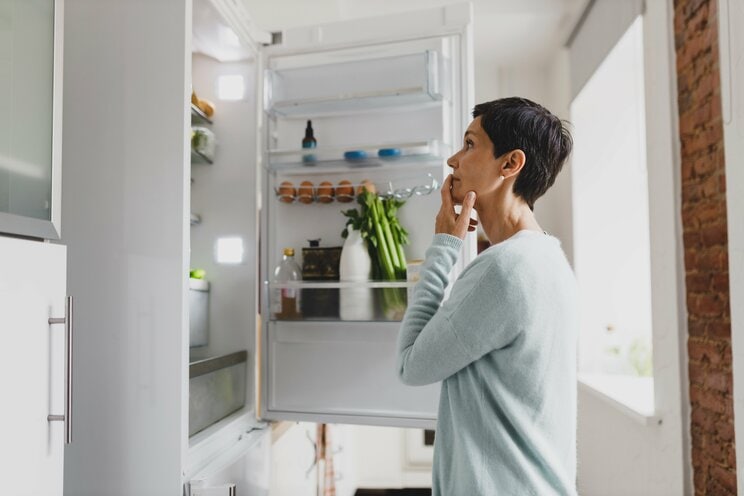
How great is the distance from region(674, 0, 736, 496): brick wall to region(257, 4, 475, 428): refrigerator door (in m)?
0.66

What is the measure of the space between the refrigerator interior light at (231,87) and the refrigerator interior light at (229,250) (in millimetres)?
388

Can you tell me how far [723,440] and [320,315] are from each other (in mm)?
1089

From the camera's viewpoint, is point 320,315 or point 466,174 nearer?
point 466,174

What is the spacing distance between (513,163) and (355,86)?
75 centimetres

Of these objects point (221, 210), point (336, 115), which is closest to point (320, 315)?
point (221, 210)

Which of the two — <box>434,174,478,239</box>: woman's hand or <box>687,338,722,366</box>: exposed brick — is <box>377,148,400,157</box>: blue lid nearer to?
<box>434,174,478,239</box>: woman's hand

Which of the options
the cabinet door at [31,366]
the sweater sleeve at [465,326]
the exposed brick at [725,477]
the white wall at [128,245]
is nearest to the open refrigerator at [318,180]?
the white wall at [128,245]

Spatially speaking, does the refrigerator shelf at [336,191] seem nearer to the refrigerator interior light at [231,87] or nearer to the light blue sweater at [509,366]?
the refrigerator interior light at [231,87]

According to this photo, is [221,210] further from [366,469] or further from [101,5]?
[366,469]

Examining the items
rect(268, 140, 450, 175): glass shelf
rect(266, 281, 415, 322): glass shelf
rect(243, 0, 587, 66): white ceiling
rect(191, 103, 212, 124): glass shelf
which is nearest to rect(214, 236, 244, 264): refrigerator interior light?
rect(266, 281, 415, 322): glass shelf

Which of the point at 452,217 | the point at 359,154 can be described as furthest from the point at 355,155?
the point at 452,217

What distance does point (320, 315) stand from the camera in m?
1.63

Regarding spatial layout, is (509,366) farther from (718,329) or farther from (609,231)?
(609,231)

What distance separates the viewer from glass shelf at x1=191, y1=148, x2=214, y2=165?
1.60 metres
